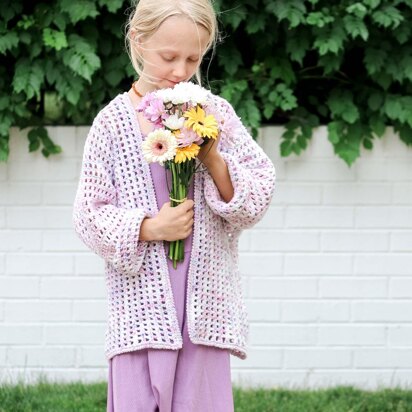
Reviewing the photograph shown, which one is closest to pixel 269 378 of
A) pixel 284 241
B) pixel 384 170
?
pixel 284 241

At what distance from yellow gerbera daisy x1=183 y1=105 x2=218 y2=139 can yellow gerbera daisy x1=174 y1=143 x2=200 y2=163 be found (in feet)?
0.15

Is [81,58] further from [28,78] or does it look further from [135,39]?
[135,39]

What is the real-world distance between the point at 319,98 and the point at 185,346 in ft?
7.83

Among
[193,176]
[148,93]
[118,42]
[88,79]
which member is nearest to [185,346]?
[193,176]

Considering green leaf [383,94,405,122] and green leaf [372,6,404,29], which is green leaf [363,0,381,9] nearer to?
green leaf [372,6,404,29]

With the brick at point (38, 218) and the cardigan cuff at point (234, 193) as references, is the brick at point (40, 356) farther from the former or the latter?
the cardigan cuff at point (234, 193)

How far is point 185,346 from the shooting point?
2.78 m

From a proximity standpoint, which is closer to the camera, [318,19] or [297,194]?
[318,19]

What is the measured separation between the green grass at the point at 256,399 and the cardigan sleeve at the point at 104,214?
5.72ft

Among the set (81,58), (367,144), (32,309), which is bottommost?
(32,309)

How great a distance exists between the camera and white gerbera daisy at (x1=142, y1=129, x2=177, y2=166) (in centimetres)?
259

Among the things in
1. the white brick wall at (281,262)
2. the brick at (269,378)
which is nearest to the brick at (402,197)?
the white brick wall at (281,262)

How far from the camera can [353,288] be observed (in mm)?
4715

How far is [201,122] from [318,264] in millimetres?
2229
